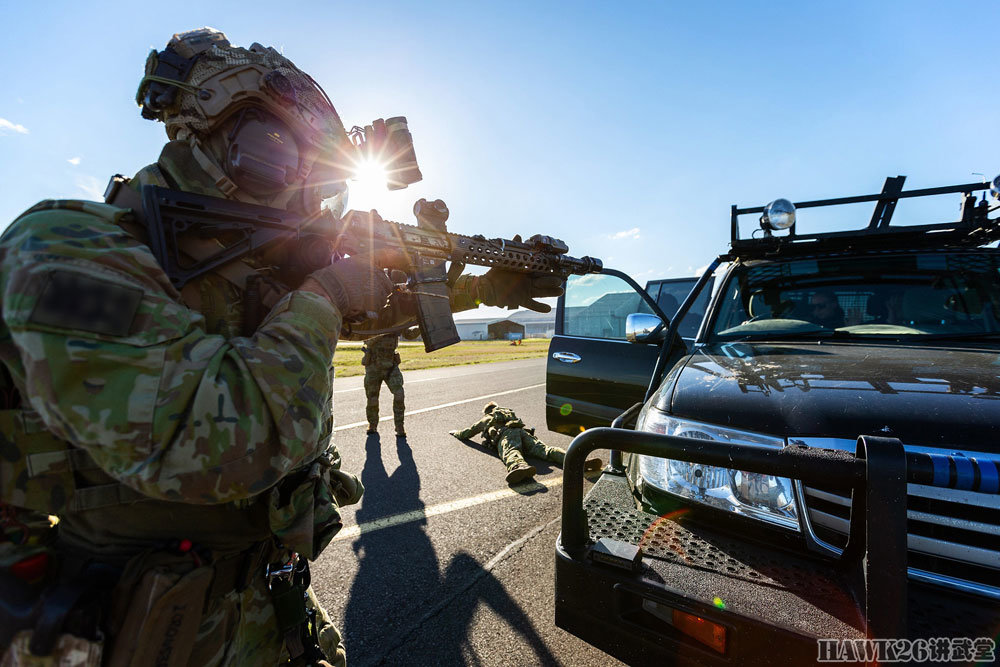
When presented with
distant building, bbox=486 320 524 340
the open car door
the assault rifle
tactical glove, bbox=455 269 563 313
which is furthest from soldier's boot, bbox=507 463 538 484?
distant building, bbox=486 320 524 340

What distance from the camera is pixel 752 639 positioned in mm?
1161

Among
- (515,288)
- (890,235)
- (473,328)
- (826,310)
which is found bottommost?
(473,328)

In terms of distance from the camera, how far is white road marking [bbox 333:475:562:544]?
3.36 meters

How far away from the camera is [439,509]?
3701mm

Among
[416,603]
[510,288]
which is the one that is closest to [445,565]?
[416,603]

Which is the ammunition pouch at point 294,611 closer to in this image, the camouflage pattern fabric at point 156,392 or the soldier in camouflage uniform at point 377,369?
the camouflage pattern fabric at point 156,392

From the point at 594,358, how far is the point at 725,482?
189 centimetres

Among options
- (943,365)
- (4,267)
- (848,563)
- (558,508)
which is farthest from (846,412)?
(558,508)

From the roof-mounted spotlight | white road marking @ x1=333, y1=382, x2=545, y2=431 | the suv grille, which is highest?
the roof-mounted spotlight

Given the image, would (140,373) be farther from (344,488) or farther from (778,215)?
(778,215)

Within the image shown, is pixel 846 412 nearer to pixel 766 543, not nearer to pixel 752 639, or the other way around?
pixel 766 543

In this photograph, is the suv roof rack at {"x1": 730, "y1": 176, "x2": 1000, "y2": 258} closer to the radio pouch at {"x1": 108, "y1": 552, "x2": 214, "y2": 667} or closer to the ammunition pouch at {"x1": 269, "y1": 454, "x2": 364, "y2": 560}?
the ammunition pouch at {"x1": 269, "y1": 454, "x2": 364, "y2": 560}

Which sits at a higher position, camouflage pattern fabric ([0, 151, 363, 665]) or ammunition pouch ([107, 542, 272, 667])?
camouflage pattern fabric ([0, 151, 363, 665])

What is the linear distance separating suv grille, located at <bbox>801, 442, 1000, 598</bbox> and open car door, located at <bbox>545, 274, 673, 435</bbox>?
1622 millimetres
